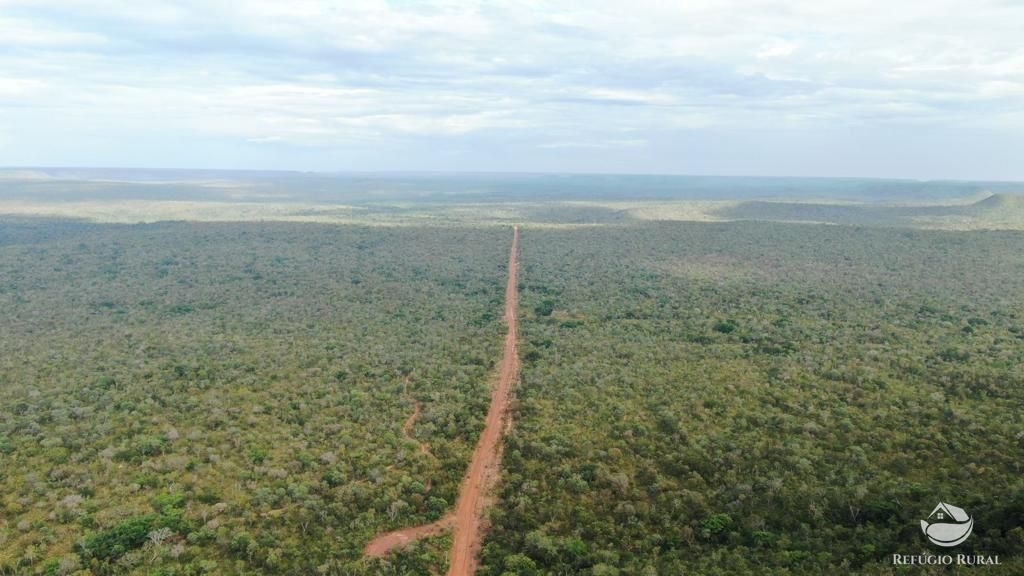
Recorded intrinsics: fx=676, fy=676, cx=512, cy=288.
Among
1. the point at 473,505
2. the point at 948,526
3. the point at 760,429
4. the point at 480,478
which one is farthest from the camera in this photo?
the point at 760,429

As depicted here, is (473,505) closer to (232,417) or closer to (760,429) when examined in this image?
(760,429)

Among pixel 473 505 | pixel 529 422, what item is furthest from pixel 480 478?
pixel 529 422

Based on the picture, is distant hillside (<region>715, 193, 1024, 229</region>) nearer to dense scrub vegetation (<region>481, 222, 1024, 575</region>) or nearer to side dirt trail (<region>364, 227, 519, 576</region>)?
dense scrub vegetation (<region>481, 222, 1024, 575</region>)

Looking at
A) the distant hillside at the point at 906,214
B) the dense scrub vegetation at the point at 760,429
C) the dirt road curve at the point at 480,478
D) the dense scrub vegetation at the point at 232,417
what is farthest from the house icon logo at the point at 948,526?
the distant hillside at the point at 906,214

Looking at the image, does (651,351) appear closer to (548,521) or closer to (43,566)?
(548,521)

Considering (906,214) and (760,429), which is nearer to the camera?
(760,429)

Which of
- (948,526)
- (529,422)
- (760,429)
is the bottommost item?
(529,422)

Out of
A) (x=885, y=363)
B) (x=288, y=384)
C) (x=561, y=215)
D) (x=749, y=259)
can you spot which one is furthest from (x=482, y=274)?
(x=561, y=215)
